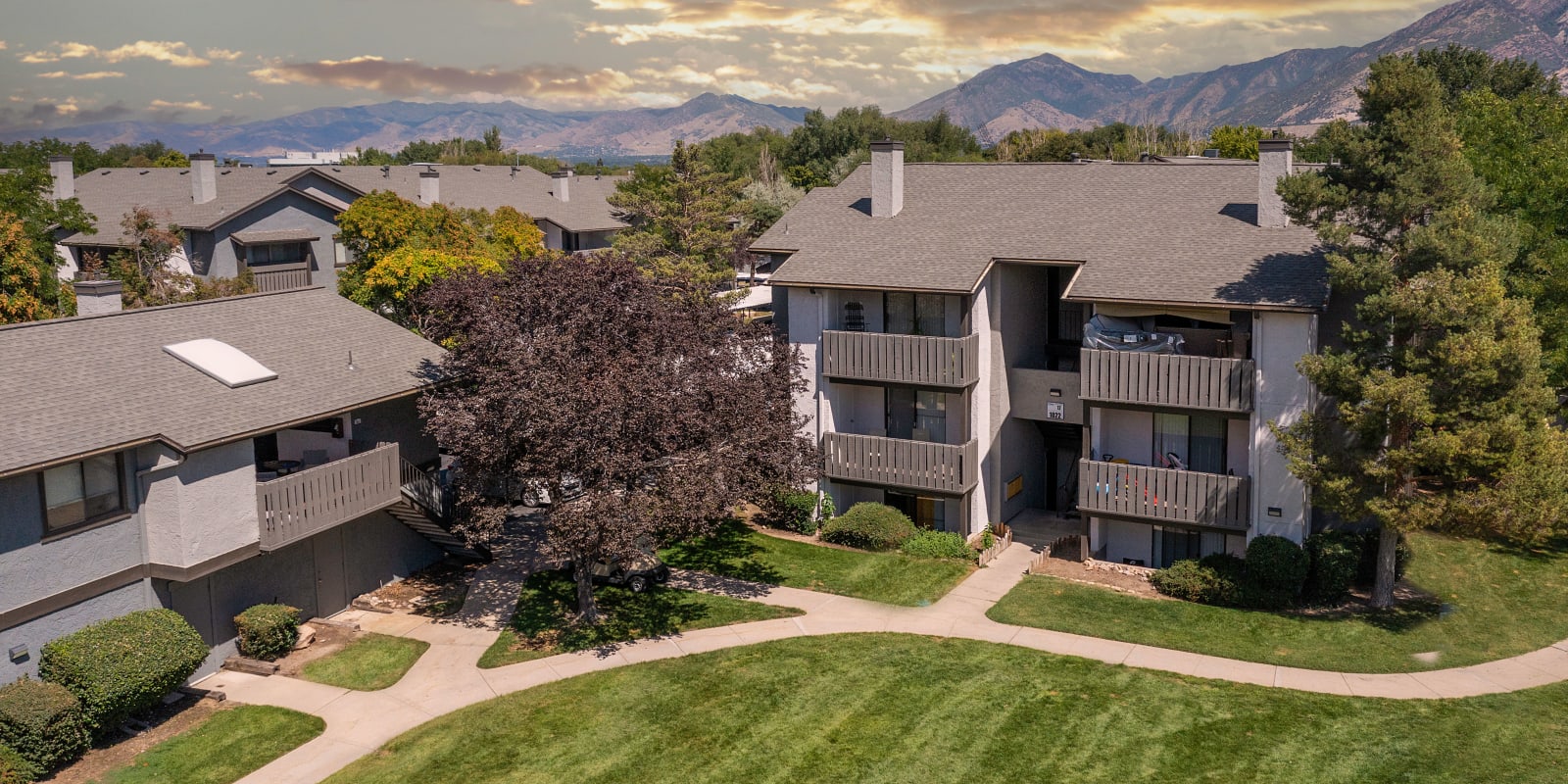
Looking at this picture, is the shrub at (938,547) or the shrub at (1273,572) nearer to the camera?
the shrub at (1273,572)

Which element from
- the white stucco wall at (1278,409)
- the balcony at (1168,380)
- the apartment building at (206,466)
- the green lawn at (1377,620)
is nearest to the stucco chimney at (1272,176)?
the white stucco wall at (1278,409)

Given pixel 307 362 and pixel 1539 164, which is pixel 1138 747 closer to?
pixel 307 362

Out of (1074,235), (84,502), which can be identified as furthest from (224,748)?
(1074,235)

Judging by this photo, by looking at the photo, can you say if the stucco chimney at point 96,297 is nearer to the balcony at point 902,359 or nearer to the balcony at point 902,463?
the balcony at point 902,359

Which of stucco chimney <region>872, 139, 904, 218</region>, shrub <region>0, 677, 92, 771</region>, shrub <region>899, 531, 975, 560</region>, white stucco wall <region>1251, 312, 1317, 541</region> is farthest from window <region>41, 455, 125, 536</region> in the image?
white stucco wall <region>1251, 312, 1317, 541</region>

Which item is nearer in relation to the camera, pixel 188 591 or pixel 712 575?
pixel 188 591

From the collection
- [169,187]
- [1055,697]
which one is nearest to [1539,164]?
[1055,697]
